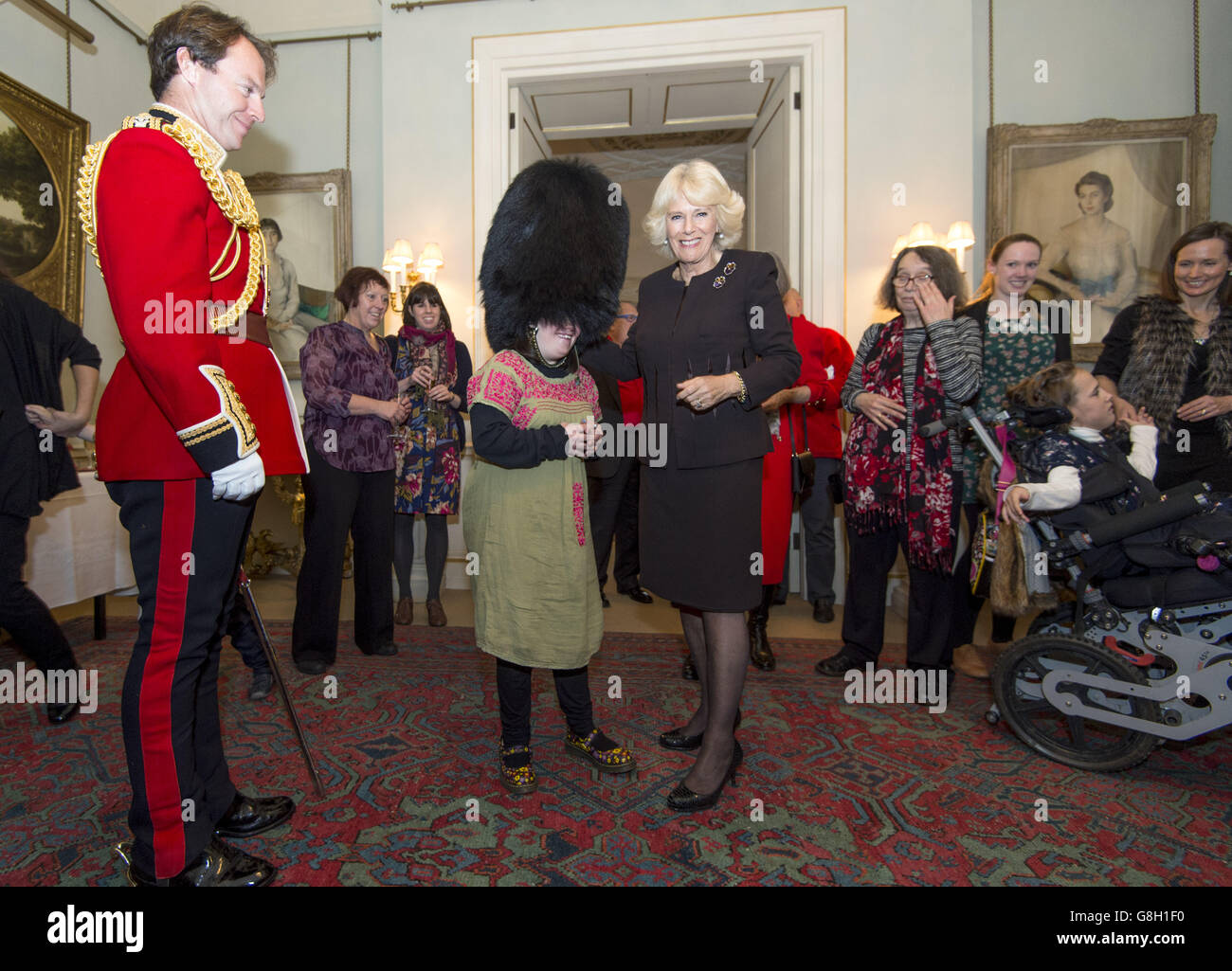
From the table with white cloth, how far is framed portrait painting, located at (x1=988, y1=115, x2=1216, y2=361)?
5.32 m

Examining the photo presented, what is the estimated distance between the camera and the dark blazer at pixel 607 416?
2.05 meters

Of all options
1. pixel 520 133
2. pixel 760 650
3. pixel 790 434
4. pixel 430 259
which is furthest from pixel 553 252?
pixel 520 133

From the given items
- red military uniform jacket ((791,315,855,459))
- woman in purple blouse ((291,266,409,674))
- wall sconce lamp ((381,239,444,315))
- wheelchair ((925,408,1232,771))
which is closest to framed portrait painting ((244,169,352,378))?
wall sconce lamp ((381,239,444,315))

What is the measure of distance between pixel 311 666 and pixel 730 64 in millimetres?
4183

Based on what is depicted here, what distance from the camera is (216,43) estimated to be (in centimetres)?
143

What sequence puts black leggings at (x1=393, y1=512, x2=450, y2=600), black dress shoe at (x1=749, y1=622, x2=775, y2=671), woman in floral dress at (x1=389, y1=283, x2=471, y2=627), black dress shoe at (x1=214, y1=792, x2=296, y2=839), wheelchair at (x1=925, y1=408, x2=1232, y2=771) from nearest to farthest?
black dress shoe at (x1=214, y1=792, x2=296, y2=839) < wheelchair at (x1=925, y1=408, x2=1232, y2=771) < black dress shoe at (x1=749, y1=622, x2=775, y2=671) < woman in floral dress at (x1=389, y1=283, x2=471, y2=627) < black leggings at (x1=393, y1=512, x2=450, y2=600)

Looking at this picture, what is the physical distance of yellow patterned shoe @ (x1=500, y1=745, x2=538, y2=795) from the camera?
77.2 inches

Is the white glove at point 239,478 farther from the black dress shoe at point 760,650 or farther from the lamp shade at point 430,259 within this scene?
the lamp shade at point 430,259

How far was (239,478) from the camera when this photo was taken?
1343 millimetres

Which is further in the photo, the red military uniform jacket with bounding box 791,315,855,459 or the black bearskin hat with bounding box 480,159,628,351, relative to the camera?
the red military uniform jacket with bounding box 791,315,855,459

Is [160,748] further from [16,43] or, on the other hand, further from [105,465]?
[16,43]

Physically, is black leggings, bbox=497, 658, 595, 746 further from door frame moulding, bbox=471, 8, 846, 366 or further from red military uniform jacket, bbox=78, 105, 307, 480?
door frame moulding, bbox=471, 8, 846, 366

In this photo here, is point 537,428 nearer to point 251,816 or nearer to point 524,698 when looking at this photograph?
point 524,698

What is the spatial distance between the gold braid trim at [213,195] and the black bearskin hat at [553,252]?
546 mm
